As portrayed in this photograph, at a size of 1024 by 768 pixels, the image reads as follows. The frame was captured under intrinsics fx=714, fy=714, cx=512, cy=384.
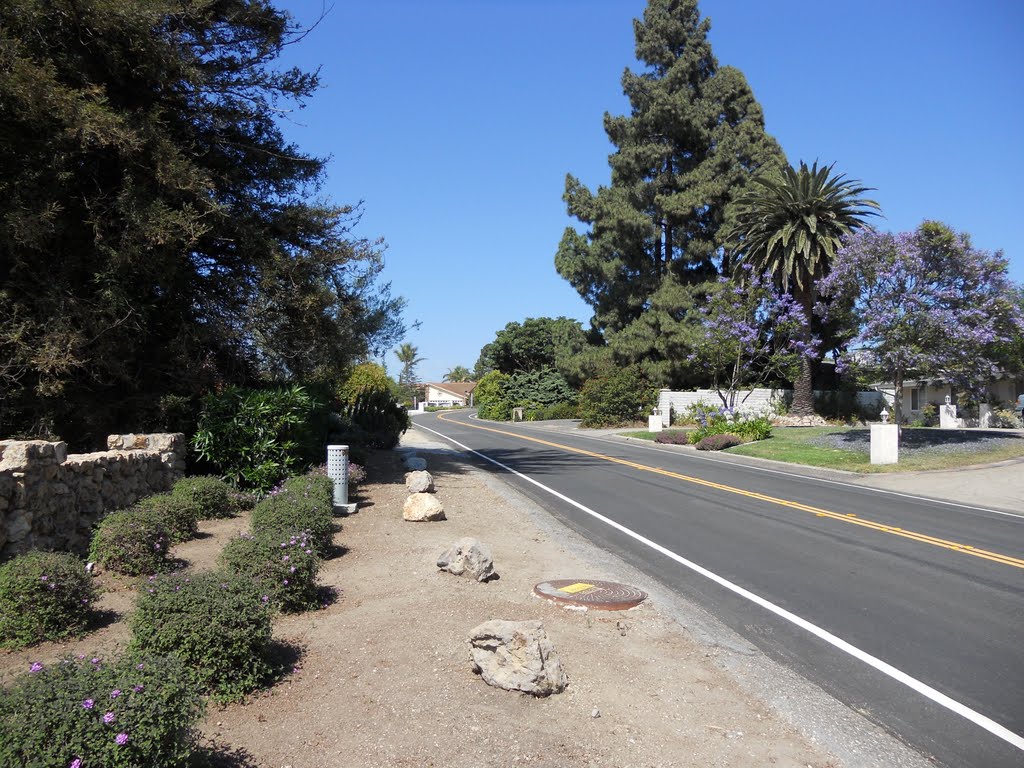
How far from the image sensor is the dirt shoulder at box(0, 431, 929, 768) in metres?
3.79

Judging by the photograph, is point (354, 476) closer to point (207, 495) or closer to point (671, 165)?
point (207, 495)

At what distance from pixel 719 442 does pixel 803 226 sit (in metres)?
12.7

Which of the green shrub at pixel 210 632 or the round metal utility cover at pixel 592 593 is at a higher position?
the green shrub at pixel 210 632

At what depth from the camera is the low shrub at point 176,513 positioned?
7641 mm

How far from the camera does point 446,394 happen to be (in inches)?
5448

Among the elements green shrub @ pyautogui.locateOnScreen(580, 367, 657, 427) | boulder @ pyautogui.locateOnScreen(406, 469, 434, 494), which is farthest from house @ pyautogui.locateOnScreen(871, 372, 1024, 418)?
boulder @ pyautogui.locateOnScreen(406, 469, 434, 494)

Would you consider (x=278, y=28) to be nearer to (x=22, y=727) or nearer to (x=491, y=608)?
(x=491, y=608)

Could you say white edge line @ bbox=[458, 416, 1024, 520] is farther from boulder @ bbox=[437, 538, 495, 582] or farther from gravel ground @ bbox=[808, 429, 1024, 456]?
boulder @ bbox=[437, 538, 495, 582]

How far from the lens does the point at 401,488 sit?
13898 millimetres

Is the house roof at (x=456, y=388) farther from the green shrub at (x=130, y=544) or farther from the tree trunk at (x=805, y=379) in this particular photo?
the green shrub at (x=130, y=544)

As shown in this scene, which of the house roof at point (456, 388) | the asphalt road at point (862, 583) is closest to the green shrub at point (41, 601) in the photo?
the asphalt road at point (862, 583)

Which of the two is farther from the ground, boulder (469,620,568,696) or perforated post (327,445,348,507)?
perforated post (327,445,348,507)

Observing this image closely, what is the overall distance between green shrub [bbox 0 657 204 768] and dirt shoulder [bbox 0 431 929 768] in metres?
0.72

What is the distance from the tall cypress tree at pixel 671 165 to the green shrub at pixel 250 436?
33702mm
